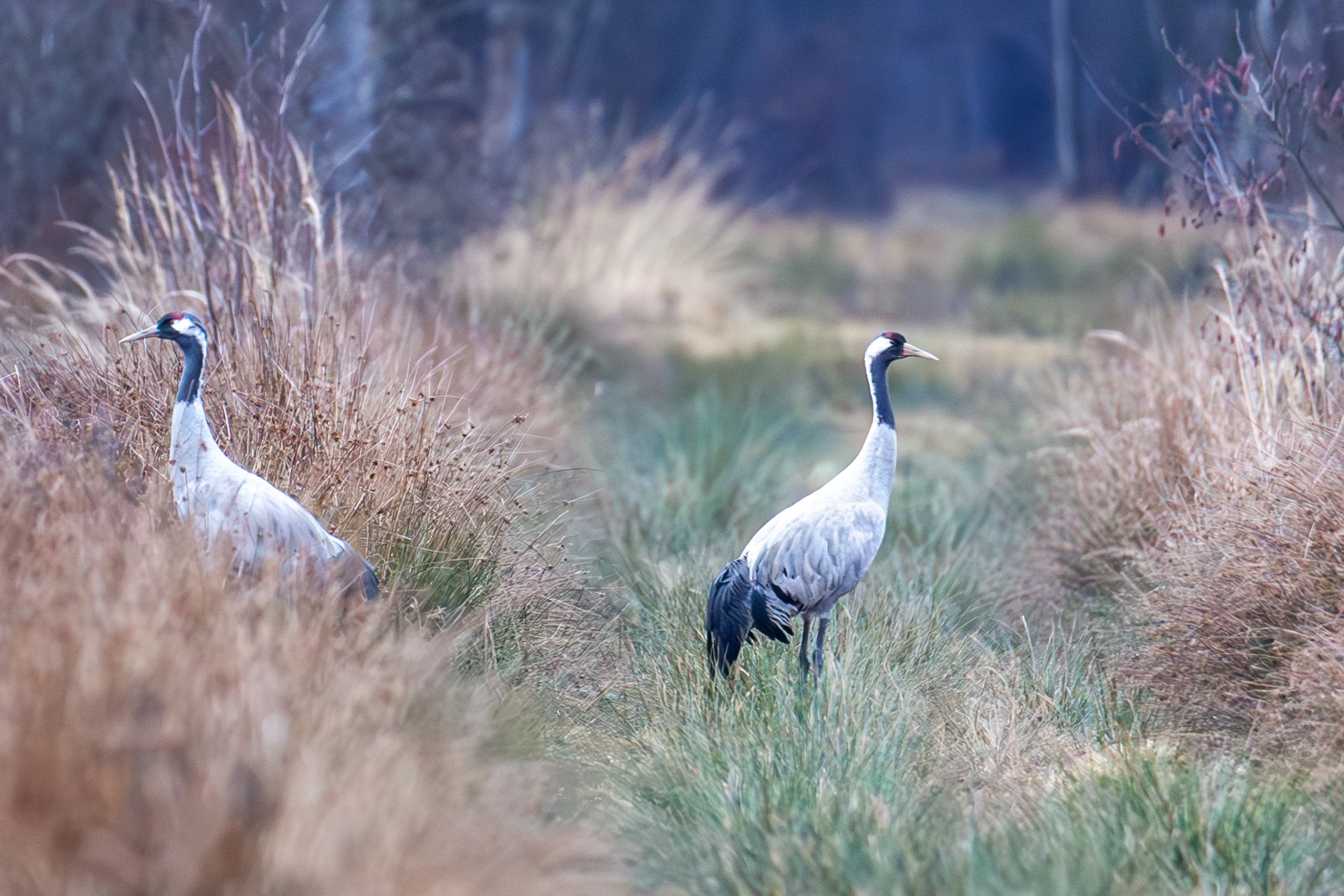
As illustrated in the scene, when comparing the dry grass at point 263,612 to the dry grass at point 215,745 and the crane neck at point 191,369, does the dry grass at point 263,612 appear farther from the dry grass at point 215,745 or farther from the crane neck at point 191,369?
the crane neck at point 191,369

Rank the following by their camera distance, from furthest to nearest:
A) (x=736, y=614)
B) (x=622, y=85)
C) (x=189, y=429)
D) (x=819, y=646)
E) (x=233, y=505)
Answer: (x=622, y=85), (x=819, y=646), (x=736, y=614), (x=189, y=429), (x=233, y=505)

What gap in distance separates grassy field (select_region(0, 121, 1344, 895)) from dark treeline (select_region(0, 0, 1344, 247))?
1.16 meters

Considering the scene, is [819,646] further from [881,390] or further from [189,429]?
[189,429]

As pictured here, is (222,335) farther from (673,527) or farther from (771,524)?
(673,527)

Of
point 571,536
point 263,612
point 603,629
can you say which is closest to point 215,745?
point 263,612

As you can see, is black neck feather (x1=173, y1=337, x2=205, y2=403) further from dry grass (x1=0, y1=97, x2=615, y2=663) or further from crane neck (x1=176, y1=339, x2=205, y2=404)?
dry grass (x1=0, y1=97, x2=615, y2=663)

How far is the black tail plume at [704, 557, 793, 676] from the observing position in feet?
14.2

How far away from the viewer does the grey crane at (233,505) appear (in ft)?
12.3

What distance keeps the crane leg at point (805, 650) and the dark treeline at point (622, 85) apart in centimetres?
205

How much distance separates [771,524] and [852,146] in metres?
17.1

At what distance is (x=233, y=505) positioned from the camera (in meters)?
3.79

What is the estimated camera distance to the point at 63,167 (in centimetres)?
1080

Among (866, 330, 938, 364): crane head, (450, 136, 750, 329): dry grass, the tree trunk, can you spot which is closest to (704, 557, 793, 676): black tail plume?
(866, 330, 938, 364): crane head

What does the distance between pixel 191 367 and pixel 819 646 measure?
2.02 meters
